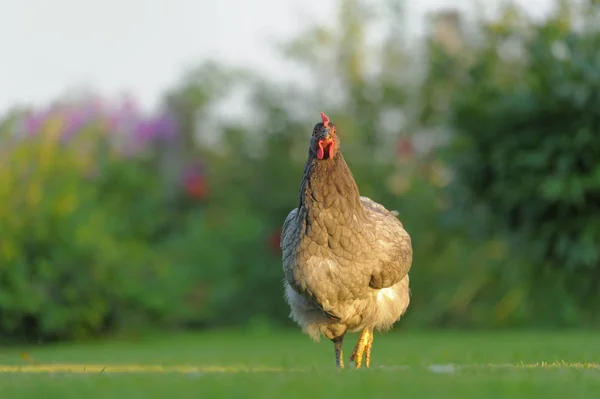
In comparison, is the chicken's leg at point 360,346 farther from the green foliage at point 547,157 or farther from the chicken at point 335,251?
the green foliage at point 547,157

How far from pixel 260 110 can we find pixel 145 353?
57.6ft

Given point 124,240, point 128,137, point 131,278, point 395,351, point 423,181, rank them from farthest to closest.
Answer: point 128,137 → point 423,181 → point 124,240 → point 131,278 → point 395,351

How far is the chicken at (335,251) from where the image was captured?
8875mm

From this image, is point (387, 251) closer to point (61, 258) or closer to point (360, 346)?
point (360, 346)

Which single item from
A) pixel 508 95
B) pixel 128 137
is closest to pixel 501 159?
pixel 508 95

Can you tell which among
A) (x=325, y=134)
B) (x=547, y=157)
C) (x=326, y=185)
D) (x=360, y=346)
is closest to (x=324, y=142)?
(x=325, y=134)

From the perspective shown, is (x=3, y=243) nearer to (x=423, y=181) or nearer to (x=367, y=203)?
(x=367, y=203)

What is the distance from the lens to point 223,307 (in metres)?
30.0

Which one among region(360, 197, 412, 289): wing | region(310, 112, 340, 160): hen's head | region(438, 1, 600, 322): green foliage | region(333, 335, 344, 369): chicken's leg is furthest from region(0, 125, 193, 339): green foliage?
region(310, 112, 340, 160): hen's head

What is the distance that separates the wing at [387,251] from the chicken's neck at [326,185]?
1.75 ft

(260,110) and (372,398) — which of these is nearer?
(372,398)

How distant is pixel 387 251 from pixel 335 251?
0.68 meters

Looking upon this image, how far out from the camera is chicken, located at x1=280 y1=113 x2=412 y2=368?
8875 millimetres

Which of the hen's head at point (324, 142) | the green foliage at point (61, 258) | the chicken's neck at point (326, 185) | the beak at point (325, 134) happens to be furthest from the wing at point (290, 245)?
the green foliage at point (61, 258)
